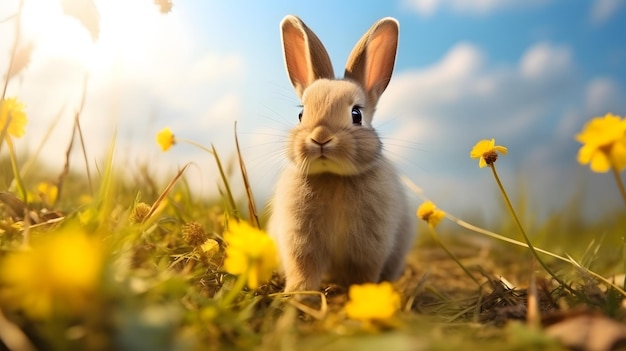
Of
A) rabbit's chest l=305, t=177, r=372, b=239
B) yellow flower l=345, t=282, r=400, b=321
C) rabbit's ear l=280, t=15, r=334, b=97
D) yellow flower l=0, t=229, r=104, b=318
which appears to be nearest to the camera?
yellow flower l=0, t=229, r=104, b=318

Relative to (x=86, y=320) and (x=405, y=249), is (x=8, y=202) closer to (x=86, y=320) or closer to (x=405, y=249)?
(x=86, y=320)

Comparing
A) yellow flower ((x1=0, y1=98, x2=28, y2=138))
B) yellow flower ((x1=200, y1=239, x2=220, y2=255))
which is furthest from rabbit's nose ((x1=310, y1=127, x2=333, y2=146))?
yellow flower ((x1=0, y1=98, x2=28, y2=138))

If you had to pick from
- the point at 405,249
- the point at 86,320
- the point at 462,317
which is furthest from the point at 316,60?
the point at 86,320

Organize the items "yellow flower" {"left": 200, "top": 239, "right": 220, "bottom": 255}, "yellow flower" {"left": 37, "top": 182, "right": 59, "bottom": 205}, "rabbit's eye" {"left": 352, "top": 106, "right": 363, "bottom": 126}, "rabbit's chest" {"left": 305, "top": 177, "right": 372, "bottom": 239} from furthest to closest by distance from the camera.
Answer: "yellow flower" {"left": 37, "top": 182, "right": 59, "bottom": 205}, "rabbit's eye" {"left": 352, "top": 106, "right": 363, "bottom": 126}, "rabbit's chest" {"left": 305, "top": 177, "right": 372, "bottom": 239}, "yellow flower" {"left": 200, "top": 239, "right": 220, "bottom": 255}

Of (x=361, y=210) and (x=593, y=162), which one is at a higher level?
(x=593, y=162)

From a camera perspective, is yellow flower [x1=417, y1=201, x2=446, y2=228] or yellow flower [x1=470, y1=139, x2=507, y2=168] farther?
yellow flower [x1=417, y1=201, x2=446, y2=228]

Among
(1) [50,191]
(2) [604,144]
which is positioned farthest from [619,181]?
(1) [50,191]

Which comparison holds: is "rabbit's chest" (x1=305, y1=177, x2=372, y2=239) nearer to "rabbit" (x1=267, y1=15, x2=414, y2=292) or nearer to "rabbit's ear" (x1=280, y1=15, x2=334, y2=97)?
"rabbit" (x1=267, y1=15, x2=414, y2=292)
